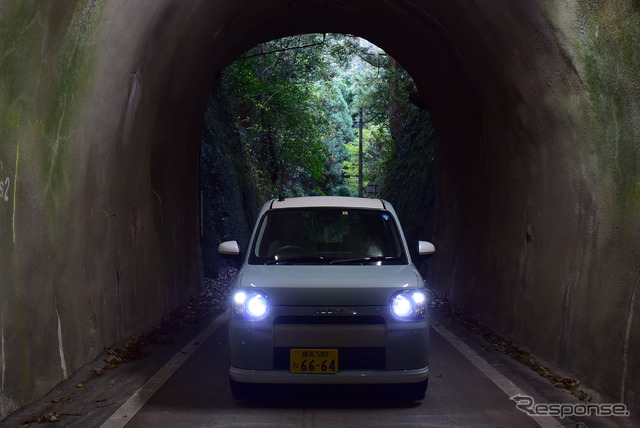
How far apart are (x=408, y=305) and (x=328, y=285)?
26.7 inches

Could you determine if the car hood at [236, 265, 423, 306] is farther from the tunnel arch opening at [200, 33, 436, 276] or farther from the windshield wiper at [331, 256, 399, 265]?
the tunnel arch opening at [200, 33, 436, 276]

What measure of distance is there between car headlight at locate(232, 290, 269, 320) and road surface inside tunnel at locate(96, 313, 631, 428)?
2.63 feet

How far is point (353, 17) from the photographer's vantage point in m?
13.8

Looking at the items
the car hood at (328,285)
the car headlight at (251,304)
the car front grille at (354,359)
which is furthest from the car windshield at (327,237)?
the car front grille at (354,359)

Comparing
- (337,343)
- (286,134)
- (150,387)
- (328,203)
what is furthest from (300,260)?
(286,134)

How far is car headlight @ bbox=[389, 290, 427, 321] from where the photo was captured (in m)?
5.85

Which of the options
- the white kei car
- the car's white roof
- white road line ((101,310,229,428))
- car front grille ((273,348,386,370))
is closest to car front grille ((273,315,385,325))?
the white kei car

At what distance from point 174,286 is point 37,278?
241 inches

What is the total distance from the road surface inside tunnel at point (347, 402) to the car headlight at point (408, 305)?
79cm

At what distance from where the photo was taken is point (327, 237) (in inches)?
277

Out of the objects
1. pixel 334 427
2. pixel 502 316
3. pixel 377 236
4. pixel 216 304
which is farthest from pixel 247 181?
pixel 334 427

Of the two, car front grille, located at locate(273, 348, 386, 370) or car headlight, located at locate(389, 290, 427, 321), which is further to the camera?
car headlight, located at locate(389, 290, 427, 321)

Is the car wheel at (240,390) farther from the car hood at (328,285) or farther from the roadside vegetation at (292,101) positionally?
the roadside vegetation at (292,101)

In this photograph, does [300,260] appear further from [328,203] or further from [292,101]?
[292,101]
